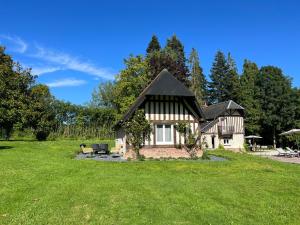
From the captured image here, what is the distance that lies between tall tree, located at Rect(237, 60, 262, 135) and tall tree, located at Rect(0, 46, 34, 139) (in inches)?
1312

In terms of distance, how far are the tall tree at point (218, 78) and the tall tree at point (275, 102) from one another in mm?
11473

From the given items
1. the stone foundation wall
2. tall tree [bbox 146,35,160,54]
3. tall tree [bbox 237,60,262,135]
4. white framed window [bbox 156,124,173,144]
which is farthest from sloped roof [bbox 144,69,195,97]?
tall tree [bbox 146,35,160,54]

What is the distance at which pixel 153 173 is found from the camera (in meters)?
14.2

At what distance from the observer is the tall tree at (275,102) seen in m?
50.9

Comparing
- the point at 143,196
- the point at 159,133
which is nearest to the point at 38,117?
the point at 159,133

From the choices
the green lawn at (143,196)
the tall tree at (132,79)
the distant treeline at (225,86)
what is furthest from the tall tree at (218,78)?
the green lawn at (143,196)

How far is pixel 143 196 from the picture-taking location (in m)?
9.64

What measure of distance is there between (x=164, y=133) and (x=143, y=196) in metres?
12.2

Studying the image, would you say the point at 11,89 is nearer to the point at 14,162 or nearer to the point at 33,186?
the point at 14,162

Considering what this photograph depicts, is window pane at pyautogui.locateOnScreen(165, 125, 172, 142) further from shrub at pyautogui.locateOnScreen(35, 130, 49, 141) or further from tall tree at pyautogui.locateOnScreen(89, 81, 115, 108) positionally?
tall tree at pyautogui.locateOnScreen(89, 81, 115, 108)

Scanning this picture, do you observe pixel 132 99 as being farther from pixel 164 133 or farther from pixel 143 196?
pixel 143 196

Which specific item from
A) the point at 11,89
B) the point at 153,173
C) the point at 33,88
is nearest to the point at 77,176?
the point at 153,173

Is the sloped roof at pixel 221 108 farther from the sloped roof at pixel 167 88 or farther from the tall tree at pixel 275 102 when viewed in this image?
the sloped roof at pixel 167 88

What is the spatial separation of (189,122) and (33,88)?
97.7 ft
